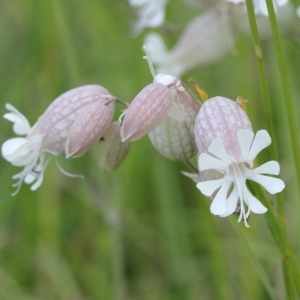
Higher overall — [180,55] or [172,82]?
[180,55]

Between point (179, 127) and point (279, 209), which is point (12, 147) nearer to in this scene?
point (179, 127)

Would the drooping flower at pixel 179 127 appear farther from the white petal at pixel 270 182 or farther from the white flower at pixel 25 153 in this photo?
the white flower at pixel 25 153

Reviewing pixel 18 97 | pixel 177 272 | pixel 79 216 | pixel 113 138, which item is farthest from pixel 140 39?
pixel 113 138

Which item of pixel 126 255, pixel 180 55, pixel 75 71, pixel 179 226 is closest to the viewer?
pixel 75 71

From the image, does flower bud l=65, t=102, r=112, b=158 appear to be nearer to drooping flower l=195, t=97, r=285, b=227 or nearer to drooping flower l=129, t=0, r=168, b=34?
drooping flower l=195, t=97, r=285, b=227

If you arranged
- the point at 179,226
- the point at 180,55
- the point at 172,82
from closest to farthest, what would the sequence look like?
the point at 172,82
the point at 180,55
the point at 179,226

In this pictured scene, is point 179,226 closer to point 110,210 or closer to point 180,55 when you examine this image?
point 110,210

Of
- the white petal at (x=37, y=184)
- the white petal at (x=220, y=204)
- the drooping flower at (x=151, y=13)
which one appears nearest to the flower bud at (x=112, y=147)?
the white petal at (x=37, y=184)
